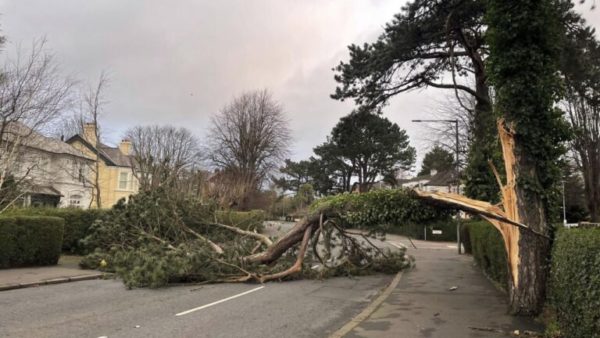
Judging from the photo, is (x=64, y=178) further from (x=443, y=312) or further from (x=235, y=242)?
(x=443, y=312)

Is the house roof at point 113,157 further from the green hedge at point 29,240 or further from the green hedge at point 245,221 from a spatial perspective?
the green hedge at point 29,240

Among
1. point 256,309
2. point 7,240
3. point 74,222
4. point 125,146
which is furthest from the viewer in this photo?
point 125,146

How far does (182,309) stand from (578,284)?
7521mm

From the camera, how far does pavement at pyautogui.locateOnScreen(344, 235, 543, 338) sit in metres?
8.14

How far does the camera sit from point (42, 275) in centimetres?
1466

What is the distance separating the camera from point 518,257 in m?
9.27

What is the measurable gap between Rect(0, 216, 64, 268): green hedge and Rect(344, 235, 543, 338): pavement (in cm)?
1197

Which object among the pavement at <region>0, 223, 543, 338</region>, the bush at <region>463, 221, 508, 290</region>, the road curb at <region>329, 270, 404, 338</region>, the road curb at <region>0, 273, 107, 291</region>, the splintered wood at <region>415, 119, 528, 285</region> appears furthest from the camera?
the road curb at <region>0, 273, 107, 291</region>

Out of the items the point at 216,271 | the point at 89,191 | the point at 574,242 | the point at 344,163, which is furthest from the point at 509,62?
the point at 344,163

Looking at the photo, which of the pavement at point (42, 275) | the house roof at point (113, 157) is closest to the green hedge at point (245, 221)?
the pavement at point (42, 275)

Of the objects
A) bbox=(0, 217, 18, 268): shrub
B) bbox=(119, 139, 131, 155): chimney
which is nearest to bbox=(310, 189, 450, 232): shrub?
bbox=(0, 217, 18, 268): shrub

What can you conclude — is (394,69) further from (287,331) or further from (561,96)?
(287,331)

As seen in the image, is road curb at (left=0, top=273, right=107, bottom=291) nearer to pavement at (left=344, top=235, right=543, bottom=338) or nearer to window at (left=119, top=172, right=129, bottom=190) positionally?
pavement at (left=344, top=235, right=543, bottom=338)

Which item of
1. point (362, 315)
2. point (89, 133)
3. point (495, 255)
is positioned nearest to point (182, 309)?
point (362, 315)
